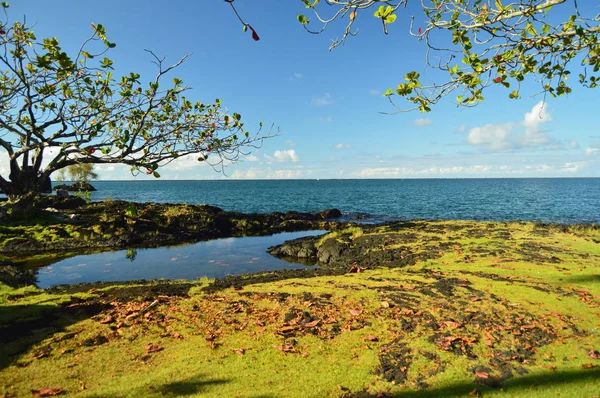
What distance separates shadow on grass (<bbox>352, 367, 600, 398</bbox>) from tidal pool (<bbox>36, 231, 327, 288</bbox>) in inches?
490

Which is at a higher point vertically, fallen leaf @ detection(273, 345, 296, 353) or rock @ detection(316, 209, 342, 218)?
fallen leaf @ detection(273, 345, 296, 353)

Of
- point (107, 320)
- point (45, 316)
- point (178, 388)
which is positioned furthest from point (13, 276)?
point (178, 388)

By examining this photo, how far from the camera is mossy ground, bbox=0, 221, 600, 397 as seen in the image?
5.18 m

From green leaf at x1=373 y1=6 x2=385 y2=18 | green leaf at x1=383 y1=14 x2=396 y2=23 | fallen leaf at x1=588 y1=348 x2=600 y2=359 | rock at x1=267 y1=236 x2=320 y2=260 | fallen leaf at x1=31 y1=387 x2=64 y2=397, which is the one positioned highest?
green leaf at x1=373 y1=6 x2=385 y2=18

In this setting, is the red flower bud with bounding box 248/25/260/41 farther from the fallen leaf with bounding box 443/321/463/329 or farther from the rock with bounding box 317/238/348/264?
the rock with bounding box 317/238/348/264

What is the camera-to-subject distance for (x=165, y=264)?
18438 millimetres

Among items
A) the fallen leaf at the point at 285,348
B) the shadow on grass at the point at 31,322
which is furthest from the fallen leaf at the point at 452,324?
the shadow on grass at the point at 31,322

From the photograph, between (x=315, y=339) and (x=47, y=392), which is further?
(x=315, y=339)

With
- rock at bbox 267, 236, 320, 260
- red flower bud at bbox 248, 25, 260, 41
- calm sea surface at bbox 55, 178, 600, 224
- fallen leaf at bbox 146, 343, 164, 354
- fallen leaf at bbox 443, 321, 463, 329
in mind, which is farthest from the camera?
calm sea surface at bbox 55, 178, 600, 224

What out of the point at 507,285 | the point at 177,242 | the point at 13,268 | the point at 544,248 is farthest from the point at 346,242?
the point at 13,268

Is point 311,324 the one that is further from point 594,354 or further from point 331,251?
point 331,251

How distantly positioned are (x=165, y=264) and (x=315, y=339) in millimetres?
14171

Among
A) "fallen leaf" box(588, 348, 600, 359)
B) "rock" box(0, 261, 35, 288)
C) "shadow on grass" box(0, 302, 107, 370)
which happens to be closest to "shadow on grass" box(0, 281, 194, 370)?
"shadow on grass" box(0, 302, 107, 370)

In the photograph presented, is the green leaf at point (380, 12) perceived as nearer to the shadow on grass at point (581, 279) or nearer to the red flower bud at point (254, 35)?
the red flower bud at point (254, 35)
